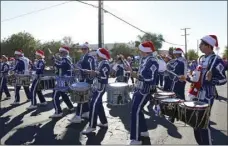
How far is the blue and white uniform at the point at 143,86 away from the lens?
19.1 ft

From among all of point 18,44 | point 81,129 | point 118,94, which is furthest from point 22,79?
point 18,44

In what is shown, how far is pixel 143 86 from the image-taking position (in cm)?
593

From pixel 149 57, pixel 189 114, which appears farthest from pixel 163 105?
pixel 149 57

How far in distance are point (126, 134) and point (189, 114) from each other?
2553 millimetres

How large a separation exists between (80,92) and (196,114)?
344 centimetres

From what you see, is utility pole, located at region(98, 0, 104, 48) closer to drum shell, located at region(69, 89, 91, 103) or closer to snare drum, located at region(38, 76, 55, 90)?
snare drum, located at region(38, 76, 55, 90)

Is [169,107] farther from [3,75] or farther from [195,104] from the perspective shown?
[3,75]

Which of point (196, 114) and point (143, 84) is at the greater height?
point (143, 84)

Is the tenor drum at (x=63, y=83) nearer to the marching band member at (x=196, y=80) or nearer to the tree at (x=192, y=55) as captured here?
the marching band member at (x=196, y=80)

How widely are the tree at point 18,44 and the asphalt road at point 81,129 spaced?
35.6 m

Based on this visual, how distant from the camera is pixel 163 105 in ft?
17.5

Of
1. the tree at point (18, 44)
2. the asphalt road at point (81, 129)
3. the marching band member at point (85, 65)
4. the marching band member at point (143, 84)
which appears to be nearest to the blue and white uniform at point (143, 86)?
the marching band member at point (143, 84)

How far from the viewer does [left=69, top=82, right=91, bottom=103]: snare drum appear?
7.45m

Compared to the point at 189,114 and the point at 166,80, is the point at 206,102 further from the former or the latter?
the point at 166,80
